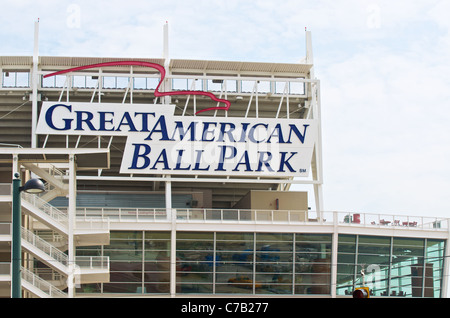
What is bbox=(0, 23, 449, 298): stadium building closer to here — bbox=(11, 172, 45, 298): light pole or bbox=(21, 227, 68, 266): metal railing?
bbox=(21, 227, 68, 266): metal railing

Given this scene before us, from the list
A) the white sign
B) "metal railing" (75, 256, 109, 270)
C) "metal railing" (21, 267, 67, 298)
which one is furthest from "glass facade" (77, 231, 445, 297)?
"metal railing" (21, 267, 67, 298)

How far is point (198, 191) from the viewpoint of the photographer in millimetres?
58906

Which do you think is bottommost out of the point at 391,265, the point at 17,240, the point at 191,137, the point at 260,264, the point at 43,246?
the point at 391,265

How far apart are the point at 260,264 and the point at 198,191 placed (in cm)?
1072

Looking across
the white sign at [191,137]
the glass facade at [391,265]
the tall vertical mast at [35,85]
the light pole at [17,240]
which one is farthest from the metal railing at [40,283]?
the glass facade at [391,265]

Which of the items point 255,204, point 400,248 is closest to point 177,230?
point 255,204

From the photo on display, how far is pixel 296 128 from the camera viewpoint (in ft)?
181

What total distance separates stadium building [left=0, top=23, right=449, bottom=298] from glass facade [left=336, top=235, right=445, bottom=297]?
0.07 metres

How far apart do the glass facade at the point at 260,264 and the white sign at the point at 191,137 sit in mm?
5881

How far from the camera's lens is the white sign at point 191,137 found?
5369 centimetres

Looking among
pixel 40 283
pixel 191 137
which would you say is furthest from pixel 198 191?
pixel 40 283

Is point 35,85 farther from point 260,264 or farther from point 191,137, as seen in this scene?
point 260,264
